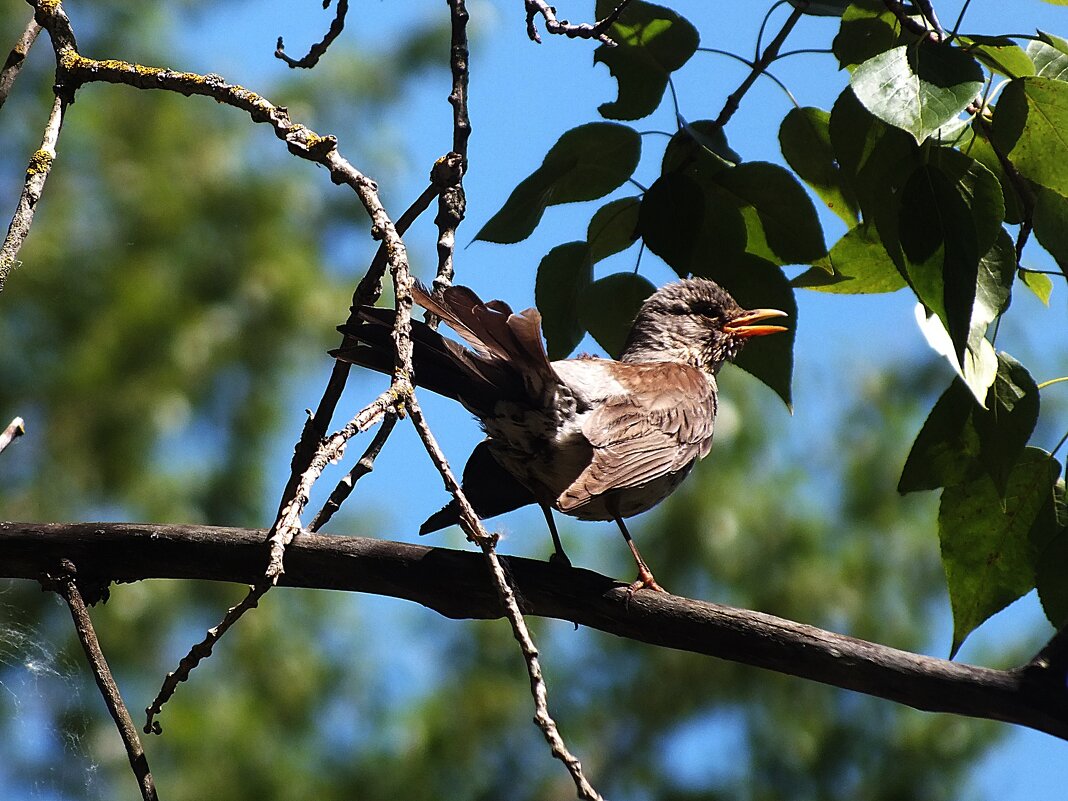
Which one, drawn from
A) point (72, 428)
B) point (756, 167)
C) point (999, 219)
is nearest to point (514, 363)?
point (756, 167)

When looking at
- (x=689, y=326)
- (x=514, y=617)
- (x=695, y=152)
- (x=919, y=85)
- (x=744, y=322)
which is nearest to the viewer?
(x=514, y=617)

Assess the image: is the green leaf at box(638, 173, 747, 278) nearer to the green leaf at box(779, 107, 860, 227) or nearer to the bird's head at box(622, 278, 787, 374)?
the green leaf at box(779, 107, 860, 227)

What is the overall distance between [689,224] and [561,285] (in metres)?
0.35

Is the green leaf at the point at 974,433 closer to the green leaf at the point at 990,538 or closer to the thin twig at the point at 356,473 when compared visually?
the green leaf at the point at 990,538

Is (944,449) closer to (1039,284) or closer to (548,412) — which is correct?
(1039,284)

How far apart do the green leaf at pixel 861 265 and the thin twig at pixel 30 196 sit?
1473mm

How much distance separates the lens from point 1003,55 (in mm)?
1970

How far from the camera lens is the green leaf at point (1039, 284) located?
2.21 metres

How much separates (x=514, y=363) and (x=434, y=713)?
4984 mm

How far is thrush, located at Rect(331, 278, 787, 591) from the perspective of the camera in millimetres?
2582

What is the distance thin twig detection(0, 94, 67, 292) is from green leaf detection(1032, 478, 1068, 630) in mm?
1802

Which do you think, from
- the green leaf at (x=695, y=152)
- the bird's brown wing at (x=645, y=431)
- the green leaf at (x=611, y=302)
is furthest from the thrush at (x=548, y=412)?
the green leaf at (x=695, y=152)

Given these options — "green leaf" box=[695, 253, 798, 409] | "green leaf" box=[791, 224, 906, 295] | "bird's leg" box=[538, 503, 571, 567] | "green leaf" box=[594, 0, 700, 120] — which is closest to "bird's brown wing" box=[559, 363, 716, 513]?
"bird's leg" box=[538, 503, 571, 567]

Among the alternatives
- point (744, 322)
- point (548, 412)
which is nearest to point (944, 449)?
point (548, 412)
